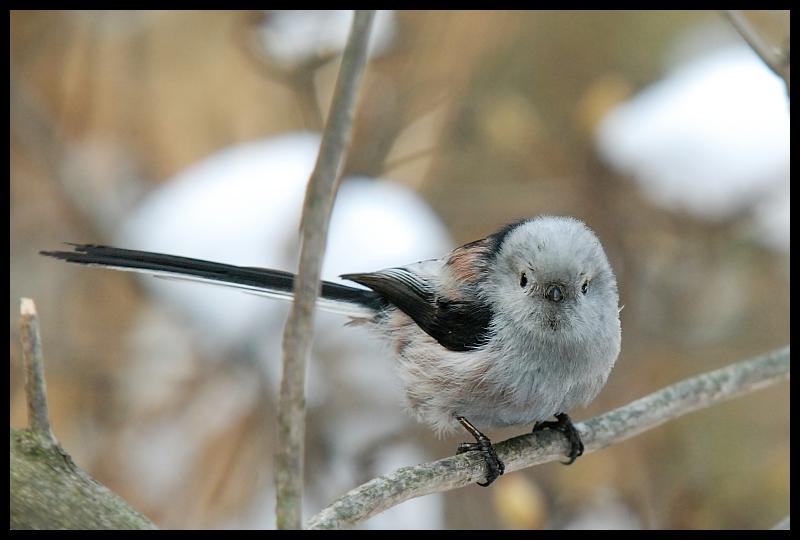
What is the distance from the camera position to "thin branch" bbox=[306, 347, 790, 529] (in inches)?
54.0

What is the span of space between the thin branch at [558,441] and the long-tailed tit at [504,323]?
0.06 metres

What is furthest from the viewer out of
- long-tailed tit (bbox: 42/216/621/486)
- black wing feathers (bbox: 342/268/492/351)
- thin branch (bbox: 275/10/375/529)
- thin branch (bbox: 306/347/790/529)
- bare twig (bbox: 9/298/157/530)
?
black wing feathers (bbox: 342/268/492/351)

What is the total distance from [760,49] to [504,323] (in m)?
1.07

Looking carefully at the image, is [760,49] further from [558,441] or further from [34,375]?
[34,375]

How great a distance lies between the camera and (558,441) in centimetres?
206

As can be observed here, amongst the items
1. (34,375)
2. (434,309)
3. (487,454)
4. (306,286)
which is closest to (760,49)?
(434,309)

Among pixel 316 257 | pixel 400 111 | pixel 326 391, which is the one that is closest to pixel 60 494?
pixel 316 257

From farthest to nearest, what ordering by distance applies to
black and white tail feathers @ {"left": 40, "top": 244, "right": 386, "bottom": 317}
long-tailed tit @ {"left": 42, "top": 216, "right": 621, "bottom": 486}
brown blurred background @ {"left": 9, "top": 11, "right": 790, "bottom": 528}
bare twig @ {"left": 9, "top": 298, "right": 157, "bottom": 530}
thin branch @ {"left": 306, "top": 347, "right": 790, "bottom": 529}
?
brown blurred background @ {"left": 9, "top": 11, "right": 790, "bottom": 528}
long-tailed tit @ {"left": 42, "top": 216, "right": 621, "bottom": 486}
black and white tail feathers @ {"left": 40, "top": 244, "right": 386, "bottom": 317}
thin branch @ {"left": 306, "top": 347, "right": 790, "bottom": 529}
bare twig @ {"left": 9, "top": 298, "right": 157, "bottom": 530}

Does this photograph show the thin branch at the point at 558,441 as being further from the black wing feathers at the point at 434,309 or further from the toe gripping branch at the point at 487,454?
the black wing feathers at the point at 434,309

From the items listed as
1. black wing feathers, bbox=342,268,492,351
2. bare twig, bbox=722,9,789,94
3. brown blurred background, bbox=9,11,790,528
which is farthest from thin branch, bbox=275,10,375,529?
brown blurred background, bbox=9,11,790,528

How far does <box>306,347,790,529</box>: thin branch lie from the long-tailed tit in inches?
2.5

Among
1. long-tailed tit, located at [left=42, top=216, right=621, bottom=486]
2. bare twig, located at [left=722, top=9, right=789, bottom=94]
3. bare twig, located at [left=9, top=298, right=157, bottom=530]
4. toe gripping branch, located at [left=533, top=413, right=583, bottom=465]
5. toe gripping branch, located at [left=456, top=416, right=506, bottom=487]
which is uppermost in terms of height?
bare twig, located at [left=722, top=9, right=789, bottom=94]

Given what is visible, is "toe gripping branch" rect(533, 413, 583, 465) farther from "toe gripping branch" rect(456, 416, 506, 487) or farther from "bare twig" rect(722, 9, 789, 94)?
"bare twig" rect(722, 9, 789, 94)

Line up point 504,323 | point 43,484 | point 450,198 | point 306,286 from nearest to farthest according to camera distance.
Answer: point 306,286, point 43,484, point 504,323, point 450,198
